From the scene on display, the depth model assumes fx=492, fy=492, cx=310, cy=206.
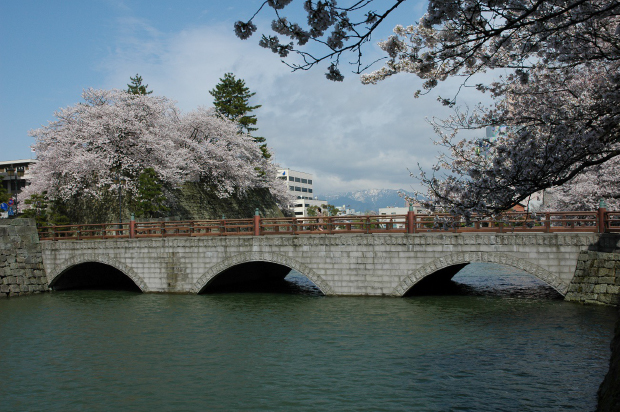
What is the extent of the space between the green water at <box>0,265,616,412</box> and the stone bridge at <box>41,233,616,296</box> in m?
1.33

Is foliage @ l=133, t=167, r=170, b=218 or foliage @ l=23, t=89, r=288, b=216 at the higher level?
foliage @ l=23, t=89, r=288, b=216

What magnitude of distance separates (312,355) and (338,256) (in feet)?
29.7

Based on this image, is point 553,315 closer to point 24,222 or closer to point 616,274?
point 616,274

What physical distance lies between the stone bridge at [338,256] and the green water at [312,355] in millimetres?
1326

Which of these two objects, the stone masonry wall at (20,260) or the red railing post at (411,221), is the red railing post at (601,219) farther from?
the stone masonry wall at (20,260)

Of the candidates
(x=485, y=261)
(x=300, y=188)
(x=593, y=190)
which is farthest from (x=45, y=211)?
(x=300, y=188)

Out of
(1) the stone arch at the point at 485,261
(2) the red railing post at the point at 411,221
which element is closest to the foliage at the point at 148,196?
(2) the red railing post at the point at 411,221

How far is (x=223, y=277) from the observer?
3138cm

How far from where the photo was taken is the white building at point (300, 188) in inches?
5571

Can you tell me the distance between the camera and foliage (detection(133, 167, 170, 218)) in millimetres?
39625

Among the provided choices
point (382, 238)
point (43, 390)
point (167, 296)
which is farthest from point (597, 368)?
point (167, 296)

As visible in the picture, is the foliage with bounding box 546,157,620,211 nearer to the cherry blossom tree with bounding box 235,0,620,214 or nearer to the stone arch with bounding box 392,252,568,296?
the stone arch with bounding box 392,252,568,296

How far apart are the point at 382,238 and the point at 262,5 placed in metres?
18.6

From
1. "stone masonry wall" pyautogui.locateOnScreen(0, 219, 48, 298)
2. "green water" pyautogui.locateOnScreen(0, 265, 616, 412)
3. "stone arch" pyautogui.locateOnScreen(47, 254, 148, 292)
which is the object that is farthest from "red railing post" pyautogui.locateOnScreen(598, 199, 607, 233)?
"stone masonry wall" pyautogui.locateOnScreen(0, 219, 48, 298)
